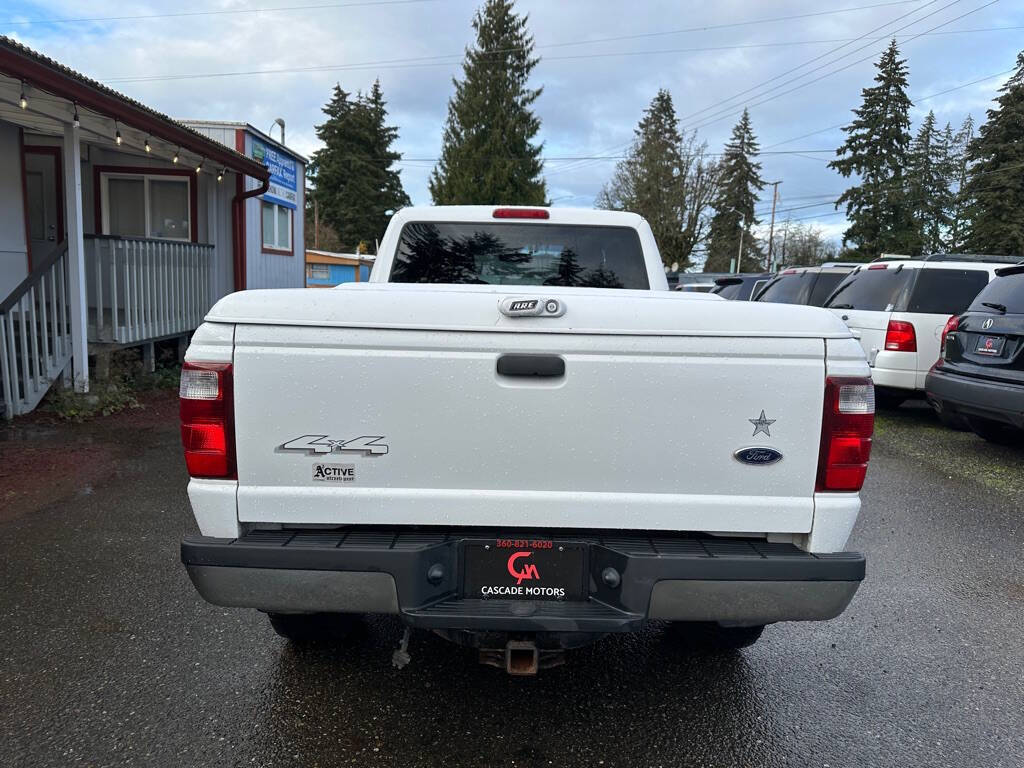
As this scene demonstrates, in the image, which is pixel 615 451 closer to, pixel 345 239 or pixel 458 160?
pixel 458 160

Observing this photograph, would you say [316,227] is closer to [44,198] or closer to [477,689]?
[44,198]

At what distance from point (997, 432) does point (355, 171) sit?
55535mm

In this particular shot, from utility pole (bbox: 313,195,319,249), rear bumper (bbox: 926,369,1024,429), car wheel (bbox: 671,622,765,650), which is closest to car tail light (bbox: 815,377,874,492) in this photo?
car wheel (bbox: 671,622,765,650)

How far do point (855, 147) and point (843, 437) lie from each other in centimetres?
5071

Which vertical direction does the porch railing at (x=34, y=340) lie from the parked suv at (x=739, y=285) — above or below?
below

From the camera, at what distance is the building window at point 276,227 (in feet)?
51.7

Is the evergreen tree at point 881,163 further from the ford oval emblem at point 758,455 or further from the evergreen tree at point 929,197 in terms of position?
the ford oval emblem at point 758,455

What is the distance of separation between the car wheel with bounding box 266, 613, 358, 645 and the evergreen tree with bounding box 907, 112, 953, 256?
46.6 metres

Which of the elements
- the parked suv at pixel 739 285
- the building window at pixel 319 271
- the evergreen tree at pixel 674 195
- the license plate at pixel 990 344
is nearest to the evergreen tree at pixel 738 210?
the evergreen tree at pixel 674 195

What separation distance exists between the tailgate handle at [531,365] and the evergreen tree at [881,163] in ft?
157

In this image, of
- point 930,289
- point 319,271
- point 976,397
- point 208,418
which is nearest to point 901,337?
point 930,289

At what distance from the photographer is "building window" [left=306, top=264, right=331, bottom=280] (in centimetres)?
3534

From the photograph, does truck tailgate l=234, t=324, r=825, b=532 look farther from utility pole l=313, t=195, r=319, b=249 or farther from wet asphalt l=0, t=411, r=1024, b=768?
utility pole l=313, t=195, r=319, b=249

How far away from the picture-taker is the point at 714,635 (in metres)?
3.24
